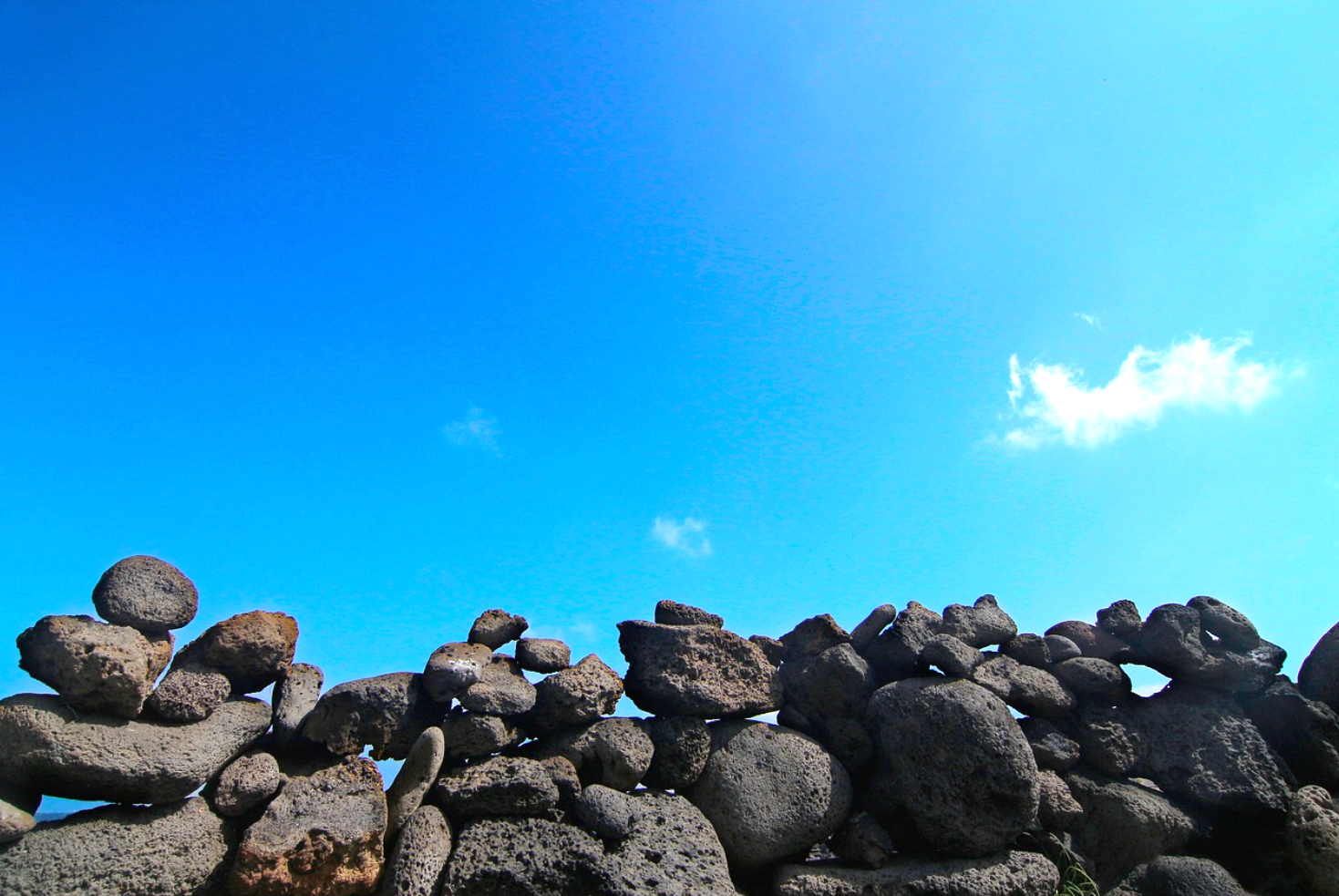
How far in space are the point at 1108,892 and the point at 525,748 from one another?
3.83m

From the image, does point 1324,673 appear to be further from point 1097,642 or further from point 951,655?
point 951,655

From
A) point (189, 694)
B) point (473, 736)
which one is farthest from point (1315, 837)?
point (189, 694)

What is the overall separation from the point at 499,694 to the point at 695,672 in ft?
4.30

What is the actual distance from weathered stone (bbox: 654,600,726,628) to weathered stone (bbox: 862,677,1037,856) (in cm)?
138

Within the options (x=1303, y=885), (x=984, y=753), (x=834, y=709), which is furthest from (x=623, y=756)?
(x=1303, y=885)

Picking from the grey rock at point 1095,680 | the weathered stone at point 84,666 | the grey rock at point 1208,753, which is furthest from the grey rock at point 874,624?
the weathered stone at point 84,666

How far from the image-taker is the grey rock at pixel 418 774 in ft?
16.5

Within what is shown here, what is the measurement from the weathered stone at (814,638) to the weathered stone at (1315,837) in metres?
3.10

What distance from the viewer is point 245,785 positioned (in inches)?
188

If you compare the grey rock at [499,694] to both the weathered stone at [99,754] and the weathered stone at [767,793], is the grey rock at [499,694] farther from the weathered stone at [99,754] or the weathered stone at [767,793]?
the weathered stone at [99,754]

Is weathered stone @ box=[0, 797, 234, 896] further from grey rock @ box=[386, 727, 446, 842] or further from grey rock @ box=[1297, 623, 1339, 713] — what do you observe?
grey rock @ box=[1297, 623, 1339, 713]

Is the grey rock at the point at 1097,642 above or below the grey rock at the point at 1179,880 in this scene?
above

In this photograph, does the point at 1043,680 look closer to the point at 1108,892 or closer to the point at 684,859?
the point at 1108,892

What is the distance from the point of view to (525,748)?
551 cm
